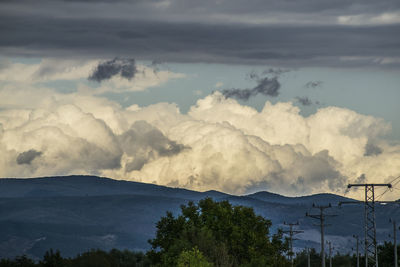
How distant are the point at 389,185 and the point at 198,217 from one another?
31.1m

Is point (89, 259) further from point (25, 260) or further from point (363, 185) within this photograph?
→ point (363, 185)

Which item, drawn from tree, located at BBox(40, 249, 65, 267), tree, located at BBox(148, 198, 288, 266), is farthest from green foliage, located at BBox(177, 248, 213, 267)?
tree, located at BBox(40, 249, 65, 267)

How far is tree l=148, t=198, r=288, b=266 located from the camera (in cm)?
12019

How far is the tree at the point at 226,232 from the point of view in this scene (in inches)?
4732

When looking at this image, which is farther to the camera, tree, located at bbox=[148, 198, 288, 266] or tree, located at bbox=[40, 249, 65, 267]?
tree, located at bbox=[40, 249, 65, 267]

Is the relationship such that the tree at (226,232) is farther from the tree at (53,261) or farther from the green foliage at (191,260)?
the tree at (53,261)

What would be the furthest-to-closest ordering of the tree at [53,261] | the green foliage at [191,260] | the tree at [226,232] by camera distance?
the tree at [53,261]
the tree at [226,232]
the green foliage at [191,260]

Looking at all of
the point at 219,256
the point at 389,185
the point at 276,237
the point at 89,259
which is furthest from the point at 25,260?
the point at 389,185

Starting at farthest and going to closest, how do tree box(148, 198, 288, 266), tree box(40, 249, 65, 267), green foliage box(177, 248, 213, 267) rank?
tree box(40, 249, 65, 267) < tree box(148, 198, 288, 266) < green foliage box(177, 248, 213, 267)

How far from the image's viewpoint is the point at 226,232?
12631 cm

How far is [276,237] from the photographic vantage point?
14038 centimetres

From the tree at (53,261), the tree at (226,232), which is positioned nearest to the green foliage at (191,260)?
the tree at (226,232)

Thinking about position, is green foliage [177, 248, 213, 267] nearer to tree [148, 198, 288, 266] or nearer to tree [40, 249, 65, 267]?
tree [148, 198, 288, 266]

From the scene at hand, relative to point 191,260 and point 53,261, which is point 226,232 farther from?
point 53,261
